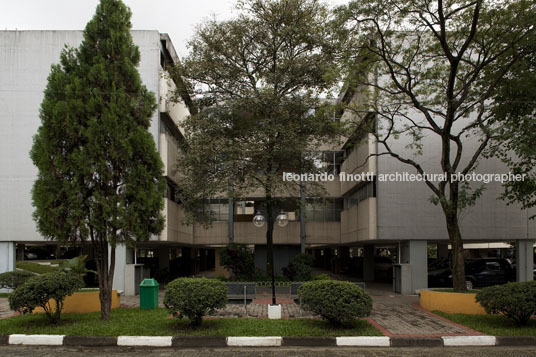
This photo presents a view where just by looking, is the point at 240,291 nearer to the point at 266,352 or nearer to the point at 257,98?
the point at 266,352

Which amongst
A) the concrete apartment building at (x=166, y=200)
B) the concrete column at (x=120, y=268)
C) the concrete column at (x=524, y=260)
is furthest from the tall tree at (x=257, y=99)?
the concrete column at (x=524, y=260)

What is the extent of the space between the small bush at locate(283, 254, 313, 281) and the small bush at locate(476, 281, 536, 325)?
962 centimetres

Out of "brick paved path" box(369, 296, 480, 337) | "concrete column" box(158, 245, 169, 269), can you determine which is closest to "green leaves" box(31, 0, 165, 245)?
"brick paved path" box(369, 296, 480, 337)

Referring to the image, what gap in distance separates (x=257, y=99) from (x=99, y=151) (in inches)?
341

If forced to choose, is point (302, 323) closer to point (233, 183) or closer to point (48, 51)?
point (233, 183)

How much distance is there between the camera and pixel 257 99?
18.6 meters

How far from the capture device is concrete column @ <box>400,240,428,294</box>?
1959 cm

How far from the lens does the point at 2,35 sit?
790 inches

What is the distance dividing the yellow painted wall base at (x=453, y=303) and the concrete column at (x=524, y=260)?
322 inches

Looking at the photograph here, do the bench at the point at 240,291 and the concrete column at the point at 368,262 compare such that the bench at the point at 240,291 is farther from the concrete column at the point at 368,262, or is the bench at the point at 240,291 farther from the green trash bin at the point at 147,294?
the concrete column at the point at 368,262

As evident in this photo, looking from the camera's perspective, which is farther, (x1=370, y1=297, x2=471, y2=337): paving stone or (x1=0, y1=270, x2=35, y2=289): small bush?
(x1=0, y1=270, x2=35, y2=289): small bush

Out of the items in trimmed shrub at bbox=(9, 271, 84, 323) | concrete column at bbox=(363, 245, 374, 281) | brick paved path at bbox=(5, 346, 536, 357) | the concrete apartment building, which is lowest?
concrete column at bbox=(363, 245, 374, 281)

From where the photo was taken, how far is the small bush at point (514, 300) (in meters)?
10.5

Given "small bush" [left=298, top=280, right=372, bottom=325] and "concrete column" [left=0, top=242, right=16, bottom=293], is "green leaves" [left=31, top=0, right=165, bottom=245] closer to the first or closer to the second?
"small bush" [left=298, top=280, right=372, bottom=325]
